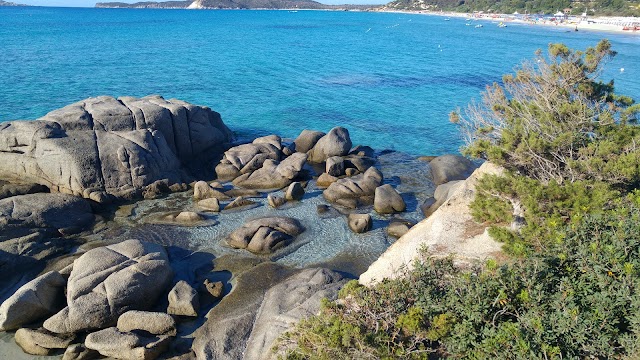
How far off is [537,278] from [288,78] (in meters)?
47.3

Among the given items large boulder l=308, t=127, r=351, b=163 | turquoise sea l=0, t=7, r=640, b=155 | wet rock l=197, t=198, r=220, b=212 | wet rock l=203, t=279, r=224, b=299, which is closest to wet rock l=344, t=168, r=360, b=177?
large boulder l=308, t=127, r=351, b=163

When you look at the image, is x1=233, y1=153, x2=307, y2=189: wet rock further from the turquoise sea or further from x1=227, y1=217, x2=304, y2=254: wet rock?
the turquoise sea

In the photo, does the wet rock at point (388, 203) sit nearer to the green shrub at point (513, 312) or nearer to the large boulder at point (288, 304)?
the large boulder at point (288, 304)

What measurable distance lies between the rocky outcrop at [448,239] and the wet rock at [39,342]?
8776 millimetres

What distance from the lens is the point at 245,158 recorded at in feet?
87.4

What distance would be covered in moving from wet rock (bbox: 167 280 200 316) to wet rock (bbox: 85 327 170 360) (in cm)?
141

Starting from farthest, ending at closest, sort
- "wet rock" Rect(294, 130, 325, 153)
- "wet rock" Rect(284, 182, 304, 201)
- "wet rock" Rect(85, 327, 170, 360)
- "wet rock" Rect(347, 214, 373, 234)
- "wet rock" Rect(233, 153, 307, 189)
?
"wet rock" Rect(294, 130, 325, 153), "wet rock" Rect(233, 153, 307, 189), "wet rock" Rect(284, 182, 304, 201), "wet rock" Rect(347, 214, 373, 234), "wet rock" Rect(85, 327, 170, 360)

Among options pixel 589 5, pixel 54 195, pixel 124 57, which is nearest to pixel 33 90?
pixel 124 57

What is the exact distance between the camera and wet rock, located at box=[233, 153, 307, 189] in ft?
80.2

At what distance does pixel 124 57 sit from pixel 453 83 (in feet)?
142

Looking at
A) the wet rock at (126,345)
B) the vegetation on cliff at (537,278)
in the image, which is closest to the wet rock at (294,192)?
the wet rock at (126,345)

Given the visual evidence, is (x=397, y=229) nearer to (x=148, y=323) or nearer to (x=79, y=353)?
(x=148, y=323)

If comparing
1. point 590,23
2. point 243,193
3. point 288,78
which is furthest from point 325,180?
point 590,23

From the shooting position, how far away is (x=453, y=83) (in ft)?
166
